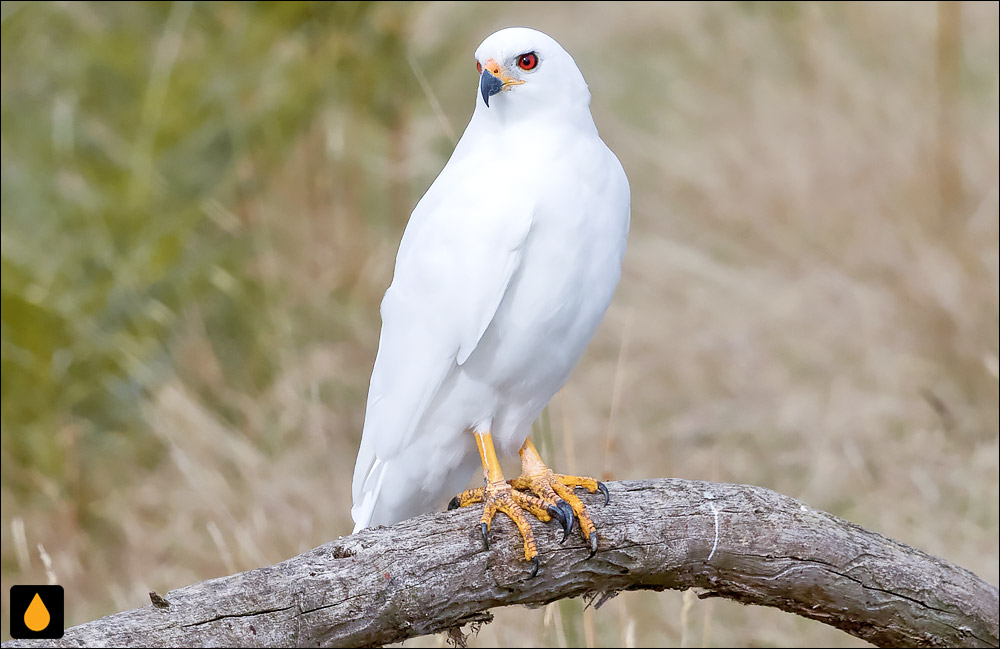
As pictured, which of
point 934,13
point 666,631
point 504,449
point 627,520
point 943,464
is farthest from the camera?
point 934,13

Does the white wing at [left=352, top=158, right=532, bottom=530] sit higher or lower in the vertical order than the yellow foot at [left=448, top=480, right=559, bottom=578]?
higher

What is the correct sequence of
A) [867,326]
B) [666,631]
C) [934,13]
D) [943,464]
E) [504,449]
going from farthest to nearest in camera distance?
[934,13] → [867,326] → [943,464] → [666,631] → [504,449]

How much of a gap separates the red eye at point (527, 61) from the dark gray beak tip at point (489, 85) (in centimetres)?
7

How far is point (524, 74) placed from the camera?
2.42m

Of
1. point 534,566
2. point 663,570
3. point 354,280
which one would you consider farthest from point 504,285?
point 354,280

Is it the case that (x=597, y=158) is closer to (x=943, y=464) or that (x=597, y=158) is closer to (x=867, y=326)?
(x=943, y=464)

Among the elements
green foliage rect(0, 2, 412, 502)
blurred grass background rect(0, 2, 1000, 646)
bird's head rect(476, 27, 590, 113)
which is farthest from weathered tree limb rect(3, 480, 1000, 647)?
green foliage rect(0, 2, 412, 502)

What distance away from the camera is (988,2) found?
6.21m

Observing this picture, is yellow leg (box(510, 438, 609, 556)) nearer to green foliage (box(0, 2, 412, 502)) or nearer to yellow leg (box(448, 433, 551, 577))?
yellow leg (box(448, 433, 551, 577))

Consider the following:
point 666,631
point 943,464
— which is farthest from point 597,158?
point 943,464

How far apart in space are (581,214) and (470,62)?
4.49 m

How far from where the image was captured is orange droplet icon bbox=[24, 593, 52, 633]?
5.69 feet

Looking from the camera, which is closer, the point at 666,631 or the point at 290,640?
the point at 290,640

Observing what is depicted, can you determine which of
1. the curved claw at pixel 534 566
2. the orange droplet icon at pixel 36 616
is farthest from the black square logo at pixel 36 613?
the curved claw at pixel 534 566
